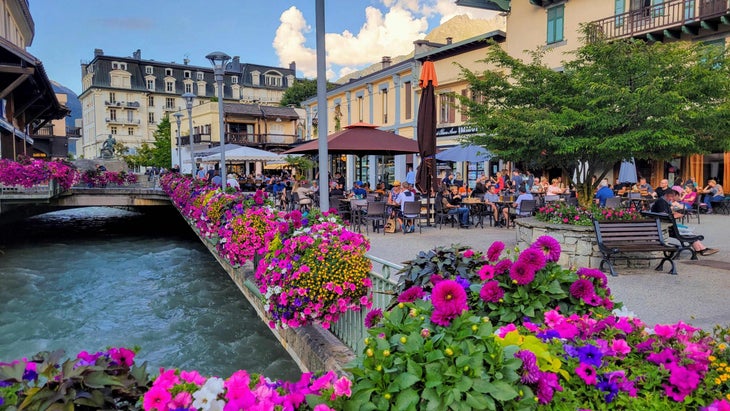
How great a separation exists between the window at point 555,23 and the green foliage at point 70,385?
79.0 ft

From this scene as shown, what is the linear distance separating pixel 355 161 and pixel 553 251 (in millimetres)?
33659

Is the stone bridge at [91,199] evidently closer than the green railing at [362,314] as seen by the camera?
No

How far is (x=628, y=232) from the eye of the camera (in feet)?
26.3

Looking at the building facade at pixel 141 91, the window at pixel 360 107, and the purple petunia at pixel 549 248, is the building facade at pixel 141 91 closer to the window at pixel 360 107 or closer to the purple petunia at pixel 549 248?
the window at pixel 360 107

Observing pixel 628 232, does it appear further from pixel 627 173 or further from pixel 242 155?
pixel 242 155

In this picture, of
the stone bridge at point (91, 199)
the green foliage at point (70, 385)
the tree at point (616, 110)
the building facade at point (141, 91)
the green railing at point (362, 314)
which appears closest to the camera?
the green foliage at point (70, 385)

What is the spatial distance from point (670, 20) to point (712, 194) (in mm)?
6832

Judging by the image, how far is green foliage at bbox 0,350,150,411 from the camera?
1.93 m

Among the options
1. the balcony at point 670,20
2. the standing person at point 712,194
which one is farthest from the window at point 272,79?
the standing person at point 712,194

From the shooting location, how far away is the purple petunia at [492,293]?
3.09 metres

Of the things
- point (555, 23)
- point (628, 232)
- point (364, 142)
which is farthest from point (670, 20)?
point (628, 232)

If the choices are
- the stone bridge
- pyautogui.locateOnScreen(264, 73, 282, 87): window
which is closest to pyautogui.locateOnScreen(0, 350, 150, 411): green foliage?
the stone bridge

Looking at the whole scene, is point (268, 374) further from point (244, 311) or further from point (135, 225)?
point (135, 225)

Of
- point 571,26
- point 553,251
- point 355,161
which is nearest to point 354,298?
point 553,251
